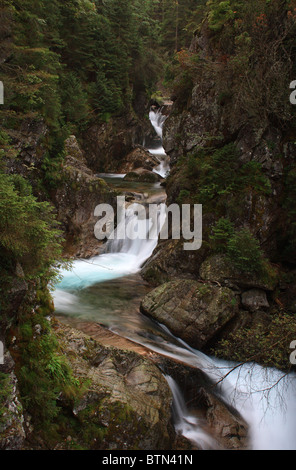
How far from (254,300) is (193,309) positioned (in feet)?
6.08

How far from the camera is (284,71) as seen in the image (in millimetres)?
8664

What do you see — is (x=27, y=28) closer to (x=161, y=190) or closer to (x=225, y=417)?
(x=161, y=190)

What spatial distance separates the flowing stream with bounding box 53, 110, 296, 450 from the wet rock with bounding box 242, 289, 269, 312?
1.79 m

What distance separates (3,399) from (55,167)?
9821 millimetres

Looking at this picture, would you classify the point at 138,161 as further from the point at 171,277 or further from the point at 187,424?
the point at 187,424

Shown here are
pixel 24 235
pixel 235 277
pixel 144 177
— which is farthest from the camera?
pixel 144 177

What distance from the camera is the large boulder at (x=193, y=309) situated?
712cm

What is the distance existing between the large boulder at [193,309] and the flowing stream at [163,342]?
251 millimetres

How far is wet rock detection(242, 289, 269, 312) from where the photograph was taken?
793 cm

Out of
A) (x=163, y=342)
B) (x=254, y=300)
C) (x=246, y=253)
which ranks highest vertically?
(x=246, y=253)

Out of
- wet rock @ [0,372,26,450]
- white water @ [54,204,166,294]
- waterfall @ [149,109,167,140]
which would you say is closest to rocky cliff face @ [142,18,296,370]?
white water @ [54,204,166,294]

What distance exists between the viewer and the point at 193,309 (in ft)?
24.3

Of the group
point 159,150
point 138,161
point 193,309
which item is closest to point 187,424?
point 193,309

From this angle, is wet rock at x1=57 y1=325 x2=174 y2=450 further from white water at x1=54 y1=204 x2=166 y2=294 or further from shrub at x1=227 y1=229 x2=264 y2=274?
white water at x1=54 y1=204 x2=166 y2=294
